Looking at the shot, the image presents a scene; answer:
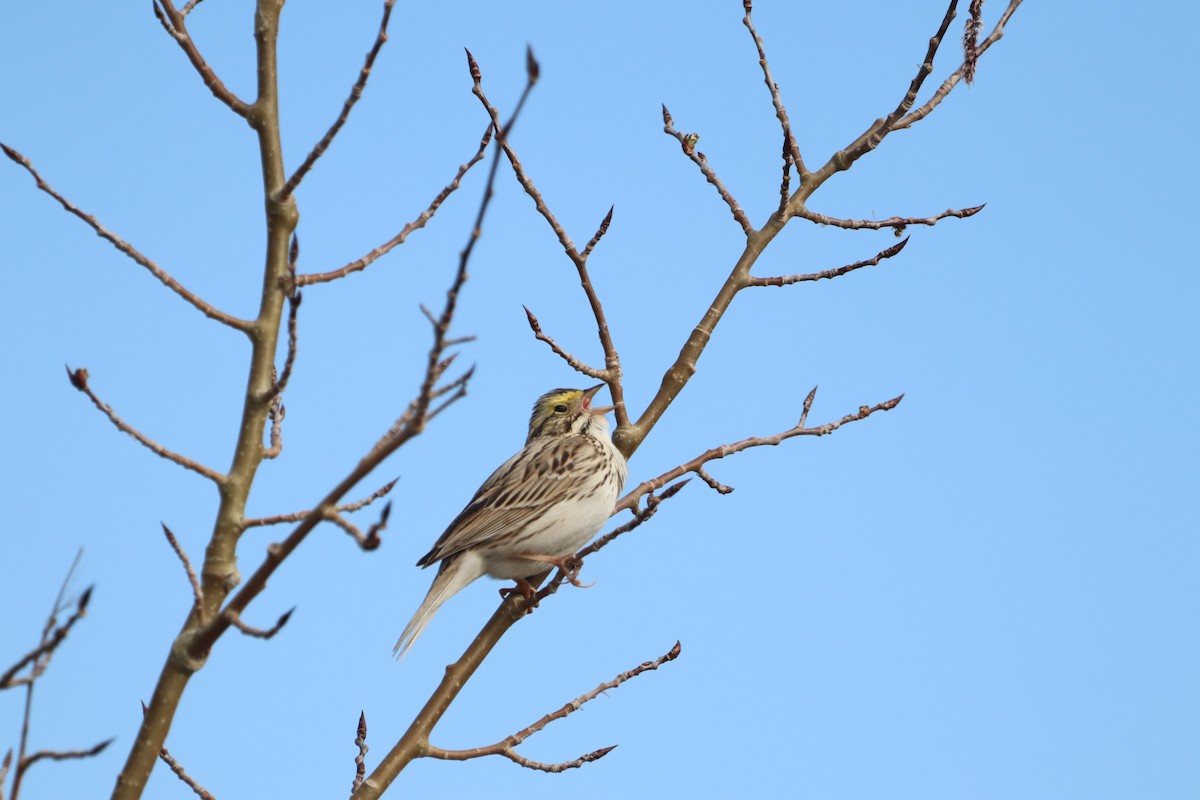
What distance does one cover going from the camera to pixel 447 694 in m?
6.41

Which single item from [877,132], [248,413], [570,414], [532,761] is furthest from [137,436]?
[570,414]

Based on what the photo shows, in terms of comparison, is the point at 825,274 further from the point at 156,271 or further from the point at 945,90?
the point at 156,271

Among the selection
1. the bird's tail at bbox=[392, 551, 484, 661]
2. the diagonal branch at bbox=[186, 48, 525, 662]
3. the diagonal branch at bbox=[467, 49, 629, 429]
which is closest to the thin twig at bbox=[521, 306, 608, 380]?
the diagonal branch at bbox=[467, 49, 629, 429]

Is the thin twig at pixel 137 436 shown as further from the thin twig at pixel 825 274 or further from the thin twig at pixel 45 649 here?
the thin twig at pixel 825 274

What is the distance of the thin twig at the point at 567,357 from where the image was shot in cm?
742

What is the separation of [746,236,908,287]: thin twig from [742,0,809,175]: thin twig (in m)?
0.53

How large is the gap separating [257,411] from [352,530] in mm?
1194

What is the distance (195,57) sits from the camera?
15.5 feet

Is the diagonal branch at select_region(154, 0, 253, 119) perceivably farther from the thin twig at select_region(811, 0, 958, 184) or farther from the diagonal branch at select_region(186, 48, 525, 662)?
the thin twig at select_region(811, 0, 958, 184)

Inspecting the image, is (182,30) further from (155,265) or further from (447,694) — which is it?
(447,694)

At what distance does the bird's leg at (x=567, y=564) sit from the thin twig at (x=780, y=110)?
250cm

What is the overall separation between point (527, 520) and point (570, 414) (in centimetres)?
186

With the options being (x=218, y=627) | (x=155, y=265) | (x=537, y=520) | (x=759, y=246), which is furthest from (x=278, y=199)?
(x=537, y=520)

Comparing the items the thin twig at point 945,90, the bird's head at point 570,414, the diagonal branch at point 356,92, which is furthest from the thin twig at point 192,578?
the bird's head at point 570,414
